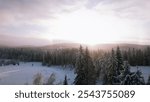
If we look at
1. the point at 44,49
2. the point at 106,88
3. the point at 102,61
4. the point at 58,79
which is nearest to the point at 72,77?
the point at 58,79

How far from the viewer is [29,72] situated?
51.8 ft

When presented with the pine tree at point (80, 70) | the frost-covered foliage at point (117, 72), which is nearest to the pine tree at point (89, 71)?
the pine tree at point (80, 70)

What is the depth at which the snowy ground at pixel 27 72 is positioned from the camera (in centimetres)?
1470

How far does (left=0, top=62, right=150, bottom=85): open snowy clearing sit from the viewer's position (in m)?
14.7

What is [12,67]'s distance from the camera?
15.5 meters

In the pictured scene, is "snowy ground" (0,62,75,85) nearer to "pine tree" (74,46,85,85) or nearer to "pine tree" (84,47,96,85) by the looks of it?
"pine tree" (74,46,85,85)

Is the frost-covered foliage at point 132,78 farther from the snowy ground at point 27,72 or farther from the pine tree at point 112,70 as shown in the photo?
the snowy ground at point 27,72

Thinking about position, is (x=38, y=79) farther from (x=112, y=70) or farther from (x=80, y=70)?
(x=112, y=70)

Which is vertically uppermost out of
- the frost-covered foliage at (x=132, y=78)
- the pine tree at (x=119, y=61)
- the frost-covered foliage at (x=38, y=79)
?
the pine tree at (x=119, y=61)

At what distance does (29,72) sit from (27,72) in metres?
0.12

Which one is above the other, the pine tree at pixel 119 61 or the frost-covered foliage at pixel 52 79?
the pine tree at pixel 119 61

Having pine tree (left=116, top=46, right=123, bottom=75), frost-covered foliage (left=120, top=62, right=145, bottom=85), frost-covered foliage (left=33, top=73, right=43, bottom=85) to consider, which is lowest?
frost-covered foliage (left=33, top=73, right=43, bottom=85)

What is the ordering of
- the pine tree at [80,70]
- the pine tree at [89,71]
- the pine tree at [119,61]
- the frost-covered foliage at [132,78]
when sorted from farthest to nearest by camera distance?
the pine tree at [89,71]
the pine tree at [80,70]
the pine tree at [119,61]
the frost-covered foliage at [132,78]

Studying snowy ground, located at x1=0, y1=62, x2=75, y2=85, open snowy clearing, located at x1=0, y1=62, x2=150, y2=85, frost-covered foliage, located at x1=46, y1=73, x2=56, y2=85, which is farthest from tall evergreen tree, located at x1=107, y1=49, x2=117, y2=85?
frost-covered foliage, located at x1=46, y1=73, x2=56, y2=85
